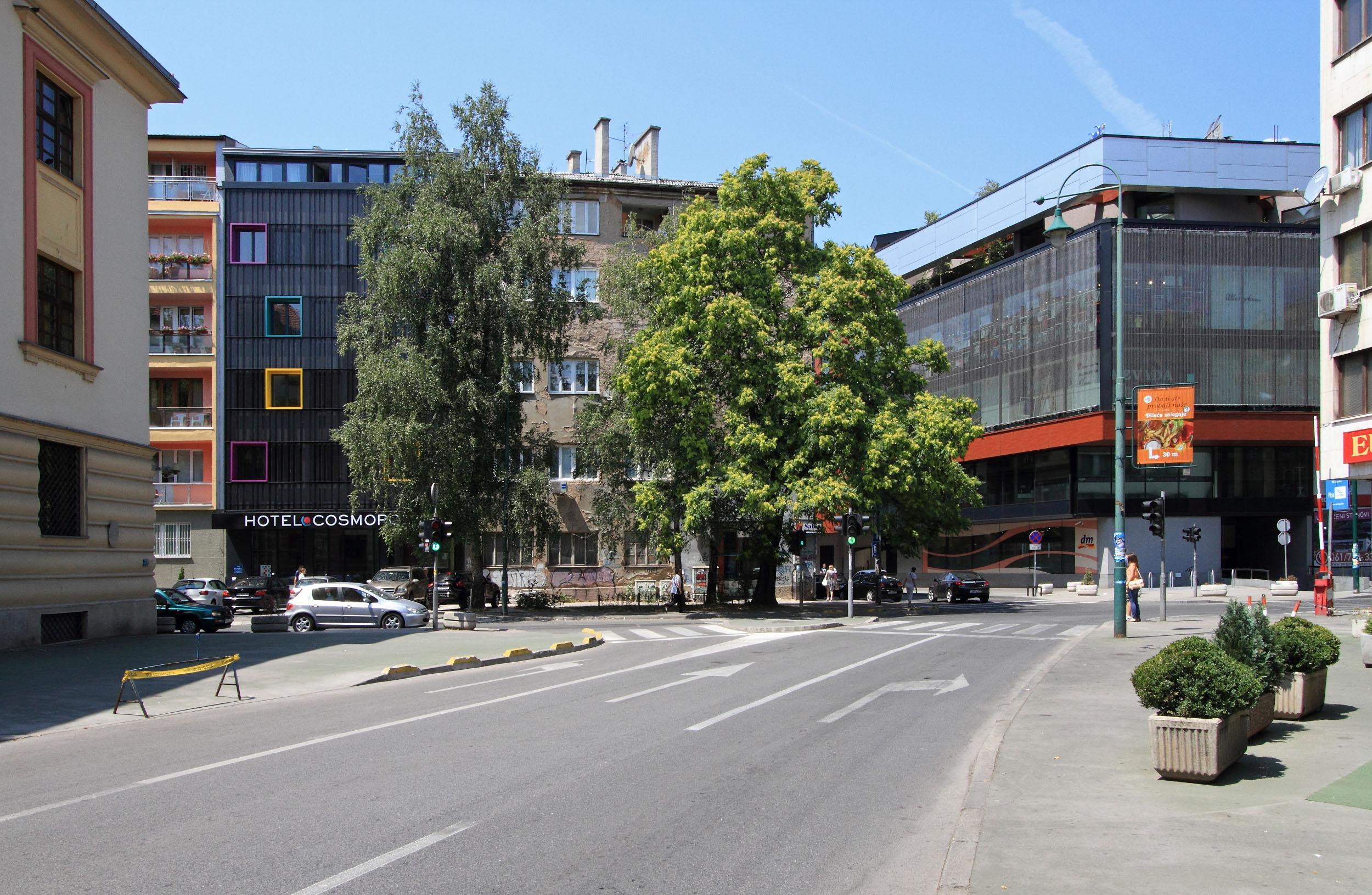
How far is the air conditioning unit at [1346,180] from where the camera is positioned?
2794 cm

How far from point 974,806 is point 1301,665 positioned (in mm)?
5566

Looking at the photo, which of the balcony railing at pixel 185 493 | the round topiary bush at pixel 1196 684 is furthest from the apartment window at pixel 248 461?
A: the round topiary bush at pixel 1196 684

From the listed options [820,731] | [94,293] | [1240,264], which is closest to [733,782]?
[820,731]

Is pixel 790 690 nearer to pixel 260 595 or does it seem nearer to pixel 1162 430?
pixel 1162 430

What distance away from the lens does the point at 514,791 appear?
28.1 ft

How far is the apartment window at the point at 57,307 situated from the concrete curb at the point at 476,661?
11.0 metres

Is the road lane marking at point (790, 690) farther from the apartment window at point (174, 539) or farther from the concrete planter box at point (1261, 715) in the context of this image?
the apartment window at point (174, 539)

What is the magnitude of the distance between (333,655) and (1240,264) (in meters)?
50.3

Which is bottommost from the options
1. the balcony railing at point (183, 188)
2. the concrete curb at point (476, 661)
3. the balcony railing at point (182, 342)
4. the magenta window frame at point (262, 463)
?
the concrete curb at point (476, 661)

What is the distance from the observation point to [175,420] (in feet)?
164

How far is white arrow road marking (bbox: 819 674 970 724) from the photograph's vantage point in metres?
14.2

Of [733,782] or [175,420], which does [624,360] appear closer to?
[175,420]

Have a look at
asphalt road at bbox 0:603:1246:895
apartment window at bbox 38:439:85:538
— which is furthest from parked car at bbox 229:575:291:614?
asphalt road at bbox 0:603:1246:895

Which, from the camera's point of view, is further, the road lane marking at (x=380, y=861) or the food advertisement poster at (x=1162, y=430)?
the food advertisement poster at (x=1162, y=430)
